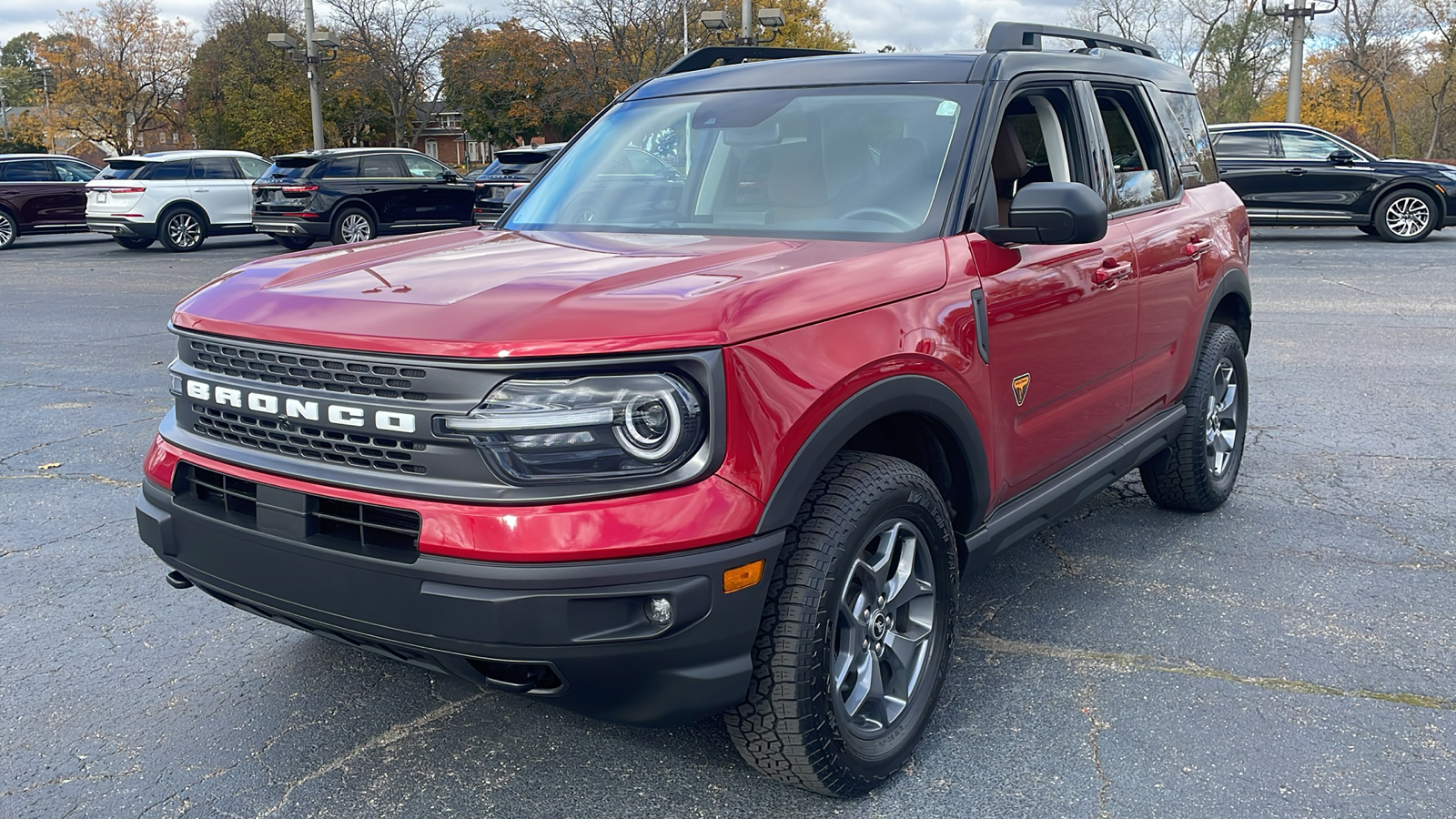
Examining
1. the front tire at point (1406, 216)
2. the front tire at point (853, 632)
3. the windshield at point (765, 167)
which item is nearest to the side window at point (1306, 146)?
the front tire at point (1406, 216)

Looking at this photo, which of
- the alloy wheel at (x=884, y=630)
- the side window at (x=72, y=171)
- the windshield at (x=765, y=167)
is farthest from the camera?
the side window at (x=72, y=171)

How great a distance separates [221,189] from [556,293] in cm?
2083

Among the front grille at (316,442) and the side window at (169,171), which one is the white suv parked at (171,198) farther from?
the front grille at (316,442)

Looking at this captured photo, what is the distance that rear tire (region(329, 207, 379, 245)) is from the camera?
1928 cm

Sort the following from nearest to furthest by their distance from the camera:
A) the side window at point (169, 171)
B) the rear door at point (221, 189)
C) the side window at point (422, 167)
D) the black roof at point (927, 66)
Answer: the black roof at point (927, 66) → the side window at point (422, 167) → the side window at point (169, 171) → the rear door at point (221, 189)

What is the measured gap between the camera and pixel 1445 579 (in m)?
4.27

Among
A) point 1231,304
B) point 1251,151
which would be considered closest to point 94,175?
point 1251,151

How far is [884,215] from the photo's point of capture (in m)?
3.36

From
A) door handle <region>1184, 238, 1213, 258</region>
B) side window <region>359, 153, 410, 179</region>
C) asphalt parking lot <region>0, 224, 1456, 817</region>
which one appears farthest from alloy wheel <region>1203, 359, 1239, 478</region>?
side window <region>359, 153, 410, 179</region>

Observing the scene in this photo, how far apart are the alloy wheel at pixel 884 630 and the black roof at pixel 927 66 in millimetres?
1548

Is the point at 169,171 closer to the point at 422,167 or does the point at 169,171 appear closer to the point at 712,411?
the point at 422,167

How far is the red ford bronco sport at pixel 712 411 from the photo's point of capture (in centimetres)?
237

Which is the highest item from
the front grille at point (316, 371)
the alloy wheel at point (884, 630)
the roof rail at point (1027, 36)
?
the roof rail at point (1027, 36)

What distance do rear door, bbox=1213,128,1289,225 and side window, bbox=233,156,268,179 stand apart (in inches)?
649
